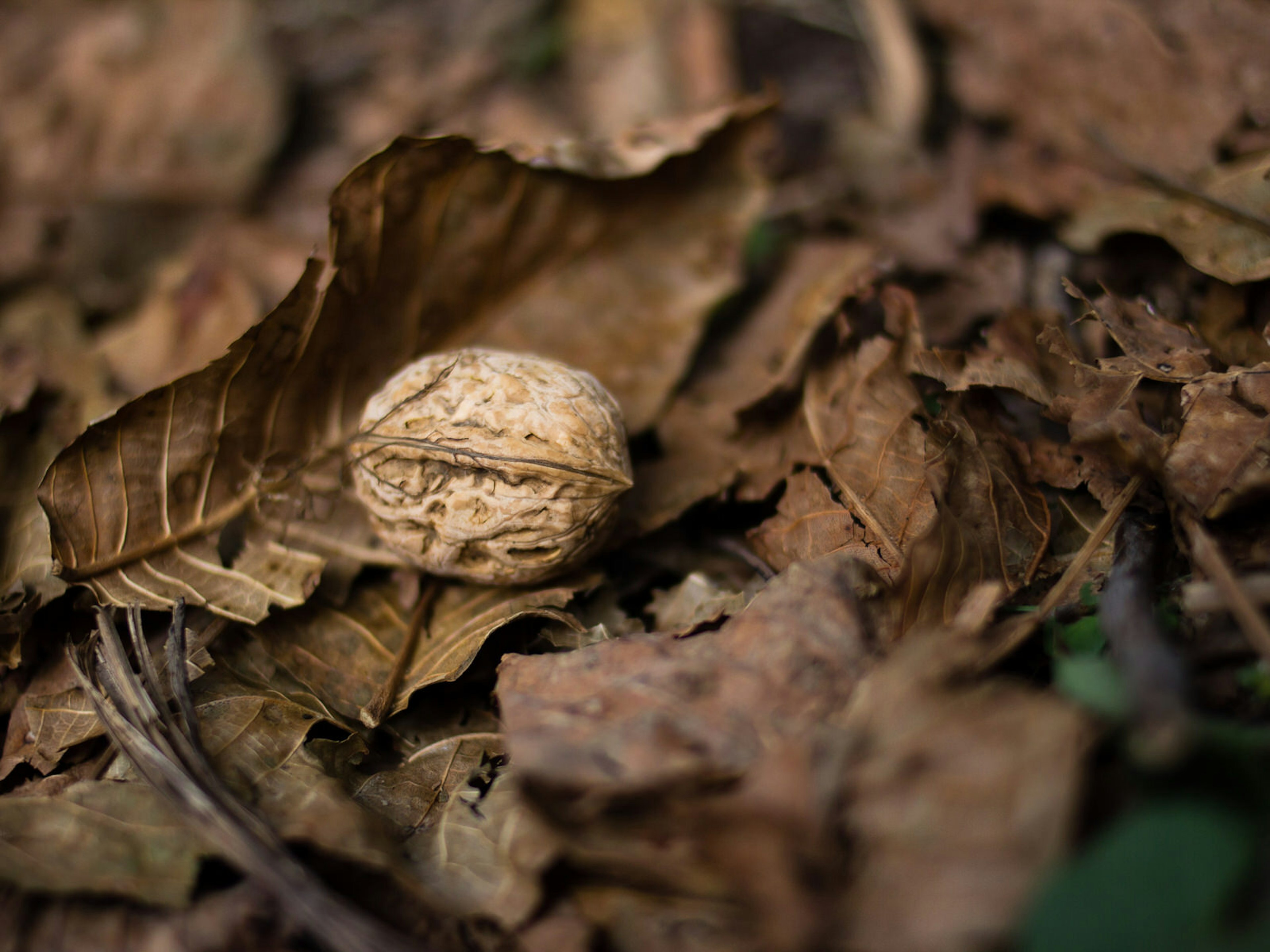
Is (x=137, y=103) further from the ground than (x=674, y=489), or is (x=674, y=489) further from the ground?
(x=137, y=103)

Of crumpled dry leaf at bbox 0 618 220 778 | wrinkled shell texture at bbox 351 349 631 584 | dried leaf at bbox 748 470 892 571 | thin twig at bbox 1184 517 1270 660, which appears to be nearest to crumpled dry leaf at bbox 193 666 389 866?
crumpled dry leaf at bbox 0 618 220 778

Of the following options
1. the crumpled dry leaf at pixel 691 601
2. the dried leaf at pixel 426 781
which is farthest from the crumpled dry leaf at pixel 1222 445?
the dried leaf at pixel 426 781

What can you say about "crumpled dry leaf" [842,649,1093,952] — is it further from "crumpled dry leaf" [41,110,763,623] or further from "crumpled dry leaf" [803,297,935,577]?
"crumpled dry leaf" [41,110,763,623]

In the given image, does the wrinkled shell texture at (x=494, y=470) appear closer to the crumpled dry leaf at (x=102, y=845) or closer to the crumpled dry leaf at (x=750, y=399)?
the crumpled dry leaf at (x=750, y=399)

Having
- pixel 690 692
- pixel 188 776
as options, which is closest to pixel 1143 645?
pixel 690 692

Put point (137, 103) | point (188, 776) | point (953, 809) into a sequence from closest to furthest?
point (953, 809) < point (188, 776) < point (137, 103)

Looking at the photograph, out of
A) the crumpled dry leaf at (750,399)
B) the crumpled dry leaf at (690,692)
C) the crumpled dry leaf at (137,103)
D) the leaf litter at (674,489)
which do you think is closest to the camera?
the leaf litter at (674,489)

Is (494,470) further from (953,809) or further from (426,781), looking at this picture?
(953,809)
